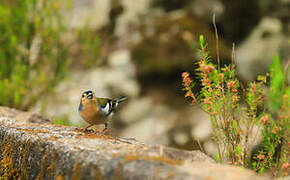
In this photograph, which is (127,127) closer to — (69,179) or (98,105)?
(98,105)

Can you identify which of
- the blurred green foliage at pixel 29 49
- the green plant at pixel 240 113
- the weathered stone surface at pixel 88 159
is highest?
the blurred green foliage at pixel 29 49

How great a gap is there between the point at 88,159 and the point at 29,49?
3773 millimetres

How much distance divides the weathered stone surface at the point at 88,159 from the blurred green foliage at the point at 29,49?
219 cm

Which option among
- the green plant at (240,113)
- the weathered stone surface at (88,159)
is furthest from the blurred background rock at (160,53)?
the green plant at (240,113)

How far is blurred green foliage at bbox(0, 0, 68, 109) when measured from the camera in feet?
15.7

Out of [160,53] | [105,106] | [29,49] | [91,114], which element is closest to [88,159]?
[91,114]

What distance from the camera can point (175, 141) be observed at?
747 centimetres

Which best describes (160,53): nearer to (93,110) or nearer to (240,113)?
(93,110)

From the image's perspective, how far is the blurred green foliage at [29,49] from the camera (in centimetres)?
478

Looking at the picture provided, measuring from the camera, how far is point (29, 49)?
516cm

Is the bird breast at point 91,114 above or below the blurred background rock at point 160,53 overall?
below

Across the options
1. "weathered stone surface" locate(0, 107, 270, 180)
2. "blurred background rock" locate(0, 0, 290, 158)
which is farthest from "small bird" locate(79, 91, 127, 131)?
"blurred background rock" locate(0, 0, 290, 158)

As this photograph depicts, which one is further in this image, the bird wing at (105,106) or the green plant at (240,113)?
the bird wing at (105,106)

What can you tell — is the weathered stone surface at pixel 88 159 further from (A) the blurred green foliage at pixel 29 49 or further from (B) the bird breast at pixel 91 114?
(A) the blurred green foliage at pixel 29 49
